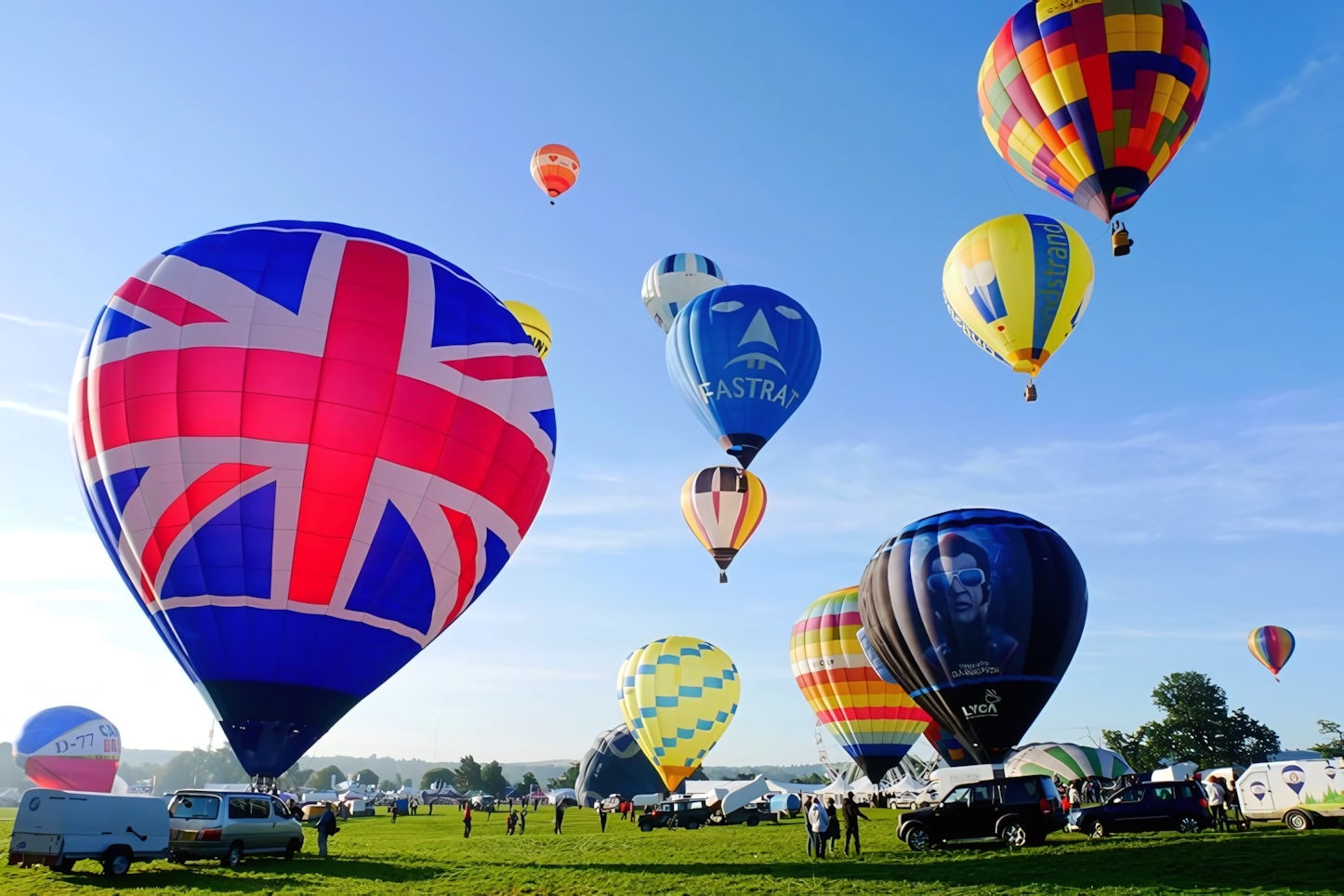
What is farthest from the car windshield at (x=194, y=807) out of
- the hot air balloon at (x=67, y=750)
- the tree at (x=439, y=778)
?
the tree at (x=439, y=778)

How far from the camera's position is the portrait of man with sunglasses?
21.8 m

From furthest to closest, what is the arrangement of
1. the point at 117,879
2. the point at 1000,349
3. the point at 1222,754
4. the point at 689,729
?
1. the point at 1222,754
2. the point at 689,729
3. the point at 1000,349
4. the point at 117,879

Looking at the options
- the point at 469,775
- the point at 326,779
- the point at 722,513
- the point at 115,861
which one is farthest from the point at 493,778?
the point at 115,861

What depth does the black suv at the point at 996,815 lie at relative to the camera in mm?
19078

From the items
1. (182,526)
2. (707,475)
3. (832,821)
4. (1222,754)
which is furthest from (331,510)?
(1222,754)

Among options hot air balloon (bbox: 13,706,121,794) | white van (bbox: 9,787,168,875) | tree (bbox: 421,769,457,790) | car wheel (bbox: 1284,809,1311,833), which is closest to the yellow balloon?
white van (bbox: 9,787,168,875)

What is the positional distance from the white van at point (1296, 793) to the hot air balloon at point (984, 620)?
594 cm

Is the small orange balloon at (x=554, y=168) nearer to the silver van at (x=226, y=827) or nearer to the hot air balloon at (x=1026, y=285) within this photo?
the hot air balloon at (x=1026, y=285)

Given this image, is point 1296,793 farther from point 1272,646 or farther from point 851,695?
point 1272,646

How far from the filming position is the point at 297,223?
2059 centimetres

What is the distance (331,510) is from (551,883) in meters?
7.66

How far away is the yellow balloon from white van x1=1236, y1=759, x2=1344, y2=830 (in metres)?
30.6

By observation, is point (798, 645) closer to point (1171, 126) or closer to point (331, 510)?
point (1171, 126)

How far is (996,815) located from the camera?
758 inches
